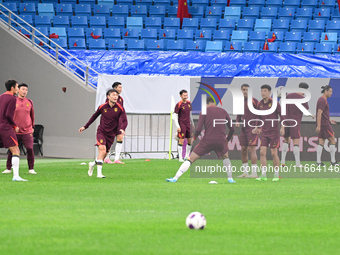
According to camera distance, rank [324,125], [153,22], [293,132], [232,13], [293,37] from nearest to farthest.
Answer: [293,132]
[324,125]
[293,37]
[153,22]
[232,13]

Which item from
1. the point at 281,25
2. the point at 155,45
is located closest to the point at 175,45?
the point at 155,45

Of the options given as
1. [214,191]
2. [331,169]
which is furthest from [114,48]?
[214,191]

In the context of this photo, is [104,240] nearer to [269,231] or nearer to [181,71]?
[269,231]

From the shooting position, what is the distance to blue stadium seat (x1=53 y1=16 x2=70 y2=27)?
31688mm

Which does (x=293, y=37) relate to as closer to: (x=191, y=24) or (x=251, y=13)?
(x=251, y=13)

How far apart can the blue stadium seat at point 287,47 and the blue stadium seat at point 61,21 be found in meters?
9.78

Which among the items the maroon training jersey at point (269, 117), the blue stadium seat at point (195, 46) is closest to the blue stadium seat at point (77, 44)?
the blue stadium seat at point (195, 46)

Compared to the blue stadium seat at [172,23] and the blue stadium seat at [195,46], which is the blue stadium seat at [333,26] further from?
the blue stadium seat at [172,23]

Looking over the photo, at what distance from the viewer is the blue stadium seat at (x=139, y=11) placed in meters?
32.8

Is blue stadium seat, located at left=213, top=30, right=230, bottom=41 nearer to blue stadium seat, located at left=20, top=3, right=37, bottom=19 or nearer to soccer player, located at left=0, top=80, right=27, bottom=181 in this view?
blue stadium seat, located at left=20, top=3, right=37, bottom=19

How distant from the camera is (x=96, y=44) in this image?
3033cm

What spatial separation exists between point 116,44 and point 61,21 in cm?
316

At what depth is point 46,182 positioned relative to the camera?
14500mm

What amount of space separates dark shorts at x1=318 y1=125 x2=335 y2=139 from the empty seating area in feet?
43.9
